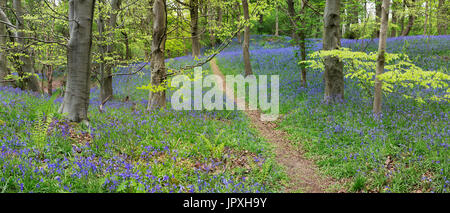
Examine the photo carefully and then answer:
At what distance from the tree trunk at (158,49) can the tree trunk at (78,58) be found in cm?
257

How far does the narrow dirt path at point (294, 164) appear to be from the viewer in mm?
5125

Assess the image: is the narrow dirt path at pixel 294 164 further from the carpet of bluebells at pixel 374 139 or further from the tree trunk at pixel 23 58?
the tree trunk at pixel 23 58

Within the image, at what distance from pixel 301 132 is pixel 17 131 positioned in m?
7.06

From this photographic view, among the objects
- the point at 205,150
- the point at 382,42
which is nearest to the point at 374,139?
the point at 382,42

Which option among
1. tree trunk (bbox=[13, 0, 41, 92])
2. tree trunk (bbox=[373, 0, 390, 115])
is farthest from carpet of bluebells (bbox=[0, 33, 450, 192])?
tree trunk (bbox=[13, 0, 41, 92])

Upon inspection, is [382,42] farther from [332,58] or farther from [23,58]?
[23,58]

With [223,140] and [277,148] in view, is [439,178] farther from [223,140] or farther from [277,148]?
[223,140]

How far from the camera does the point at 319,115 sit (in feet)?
27.6

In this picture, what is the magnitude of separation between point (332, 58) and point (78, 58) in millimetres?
8307

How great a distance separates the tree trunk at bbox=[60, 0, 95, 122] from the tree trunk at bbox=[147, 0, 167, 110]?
2.57m

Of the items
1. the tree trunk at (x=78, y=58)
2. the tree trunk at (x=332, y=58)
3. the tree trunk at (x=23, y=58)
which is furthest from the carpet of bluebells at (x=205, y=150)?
the tree trunk at (x=23, y=58)

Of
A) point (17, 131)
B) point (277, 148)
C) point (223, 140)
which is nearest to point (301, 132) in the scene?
point (277, 148)

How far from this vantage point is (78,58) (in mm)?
5582

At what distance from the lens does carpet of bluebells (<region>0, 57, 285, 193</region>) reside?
3.55 m
